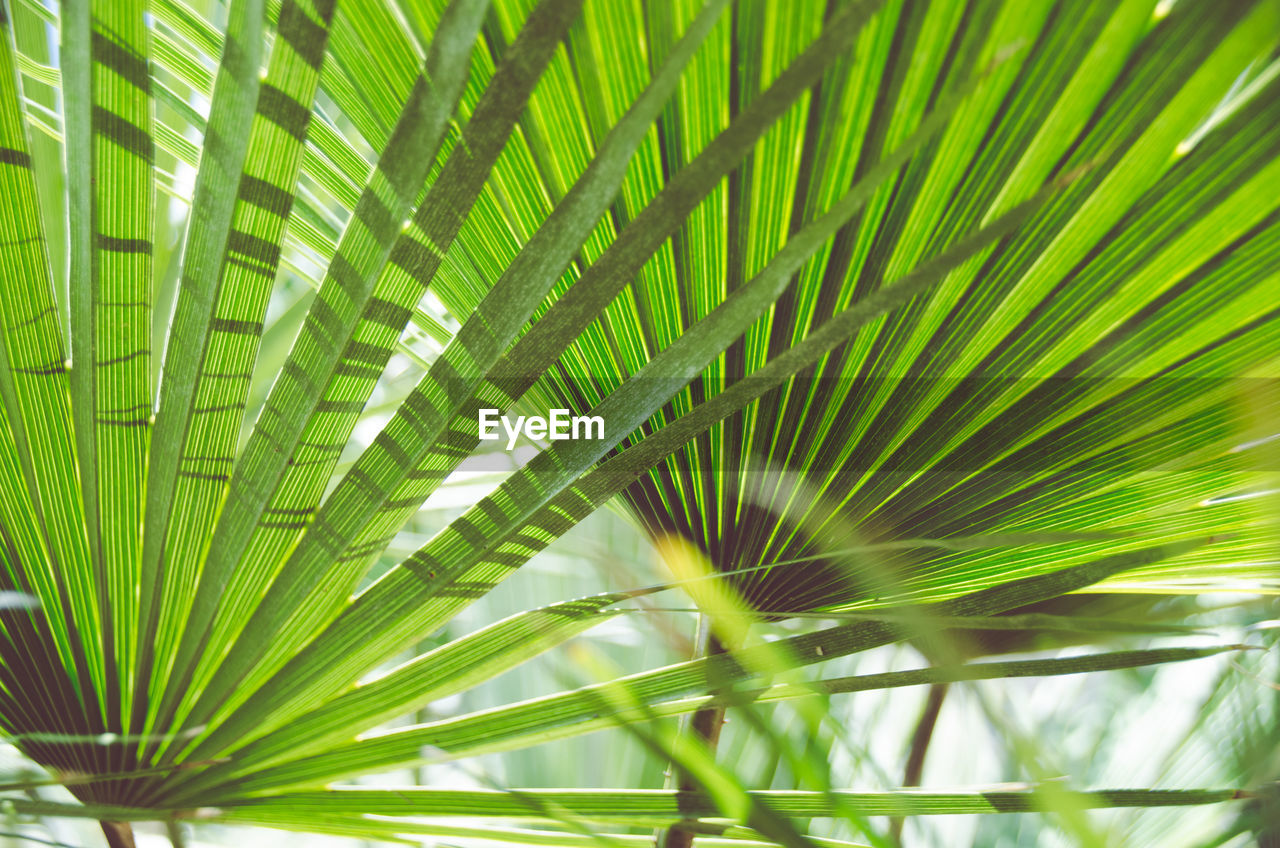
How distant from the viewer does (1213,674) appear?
101 cm

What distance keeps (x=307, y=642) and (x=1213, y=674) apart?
131 cm

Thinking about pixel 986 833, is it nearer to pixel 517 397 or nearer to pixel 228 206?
pixel 517 397

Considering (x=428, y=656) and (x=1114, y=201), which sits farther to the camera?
(x=428, y=656)

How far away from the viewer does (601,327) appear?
1.73ft

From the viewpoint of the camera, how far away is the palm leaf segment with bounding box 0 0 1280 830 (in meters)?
0.36

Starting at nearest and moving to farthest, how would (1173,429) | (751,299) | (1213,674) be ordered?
(751,299) < (1173,429) < (1213,674)

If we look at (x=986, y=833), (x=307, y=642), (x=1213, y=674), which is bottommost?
(x=986, y=833)

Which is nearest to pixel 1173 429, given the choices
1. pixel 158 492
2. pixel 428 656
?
pixel 428 656

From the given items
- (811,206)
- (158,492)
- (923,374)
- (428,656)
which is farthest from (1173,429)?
(158,492)

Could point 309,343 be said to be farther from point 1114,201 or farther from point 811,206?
point 1114,201

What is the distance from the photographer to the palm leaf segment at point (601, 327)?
0.36 m

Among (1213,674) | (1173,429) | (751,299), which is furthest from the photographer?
(1213,674)

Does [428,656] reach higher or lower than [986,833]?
higher

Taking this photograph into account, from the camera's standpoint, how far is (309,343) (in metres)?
0.46
